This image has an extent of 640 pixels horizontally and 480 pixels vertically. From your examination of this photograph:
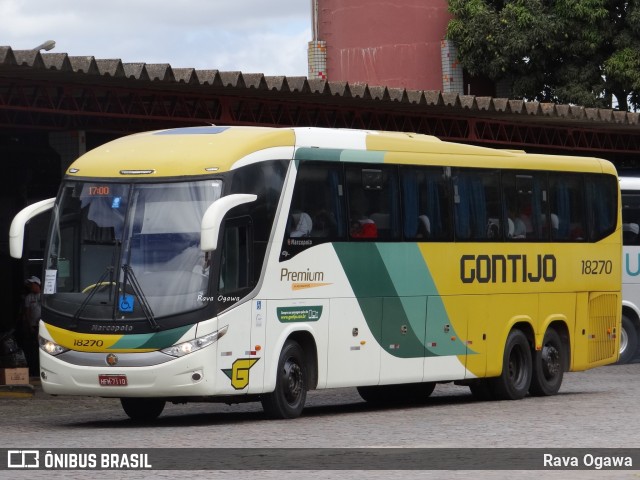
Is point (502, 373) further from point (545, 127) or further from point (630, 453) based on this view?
point (545, 127)

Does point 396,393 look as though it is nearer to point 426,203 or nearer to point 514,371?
point 514,371

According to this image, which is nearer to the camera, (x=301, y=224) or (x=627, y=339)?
(x=301, y=224)

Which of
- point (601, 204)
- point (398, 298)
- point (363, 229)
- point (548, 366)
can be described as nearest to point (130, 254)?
point (363, 229)

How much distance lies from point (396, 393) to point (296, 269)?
4.58 metres

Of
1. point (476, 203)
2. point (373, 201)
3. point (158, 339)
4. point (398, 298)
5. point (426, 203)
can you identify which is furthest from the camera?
point (476, 203)

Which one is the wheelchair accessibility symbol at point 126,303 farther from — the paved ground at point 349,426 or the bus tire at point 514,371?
the bus tire at point 514,371

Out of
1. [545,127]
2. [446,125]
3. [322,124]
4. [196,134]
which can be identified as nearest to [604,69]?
[545,127]

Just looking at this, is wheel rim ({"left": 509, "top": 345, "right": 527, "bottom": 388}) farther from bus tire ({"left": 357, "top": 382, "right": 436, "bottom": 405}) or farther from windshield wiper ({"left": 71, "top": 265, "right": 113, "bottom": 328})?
windshield wiper ({"left": 71, "top": 265, "right": 113, "bottom": 328})

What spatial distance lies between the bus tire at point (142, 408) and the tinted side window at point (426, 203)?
3.84m

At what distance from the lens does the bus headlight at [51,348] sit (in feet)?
56.5

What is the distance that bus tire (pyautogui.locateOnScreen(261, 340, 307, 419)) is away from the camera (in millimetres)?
17734

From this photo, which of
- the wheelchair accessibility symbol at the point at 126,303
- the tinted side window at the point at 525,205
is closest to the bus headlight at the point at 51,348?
the wheelchair accessibility symbol at the point at 126,303

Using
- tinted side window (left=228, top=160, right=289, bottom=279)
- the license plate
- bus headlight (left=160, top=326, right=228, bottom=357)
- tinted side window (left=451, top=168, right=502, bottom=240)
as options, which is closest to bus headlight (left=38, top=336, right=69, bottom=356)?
the license plate

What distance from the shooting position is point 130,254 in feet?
55.7
